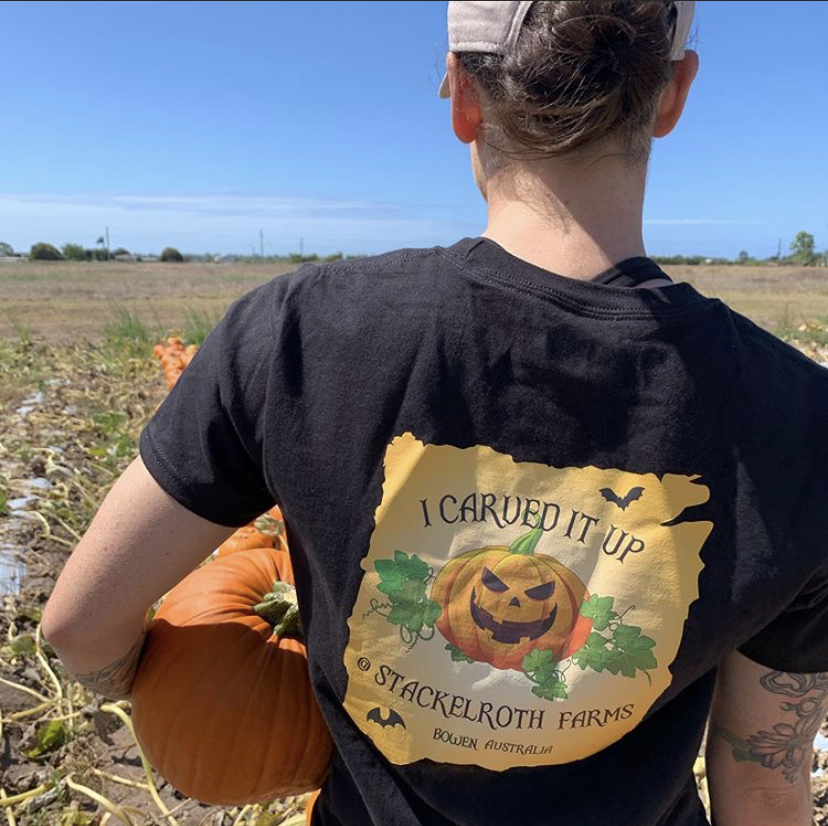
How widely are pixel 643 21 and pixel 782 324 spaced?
11046 mm

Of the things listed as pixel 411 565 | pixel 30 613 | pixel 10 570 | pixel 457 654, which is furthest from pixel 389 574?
pixel 10 570

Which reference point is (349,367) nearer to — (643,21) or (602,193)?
(602,193)

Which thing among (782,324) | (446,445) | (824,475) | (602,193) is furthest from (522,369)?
(782,324)

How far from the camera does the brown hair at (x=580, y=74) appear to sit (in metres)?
0.88

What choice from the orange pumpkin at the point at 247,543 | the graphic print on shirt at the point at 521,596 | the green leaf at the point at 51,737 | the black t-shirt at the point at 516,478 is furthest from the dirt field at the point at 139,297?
the graphic print on shirt at the point at 521,596

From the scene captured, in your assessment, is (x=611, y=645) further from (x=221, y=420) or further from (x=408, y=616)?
(x=221, y=420)

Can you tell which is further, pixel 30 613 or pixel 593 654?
pixel 30 613

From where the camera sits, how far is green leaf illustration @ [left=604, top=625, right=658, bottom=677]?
0.97 metres

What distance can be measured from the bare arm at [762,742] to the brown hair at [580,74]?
79 cm

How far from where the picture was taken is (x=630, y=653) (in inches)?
38.8

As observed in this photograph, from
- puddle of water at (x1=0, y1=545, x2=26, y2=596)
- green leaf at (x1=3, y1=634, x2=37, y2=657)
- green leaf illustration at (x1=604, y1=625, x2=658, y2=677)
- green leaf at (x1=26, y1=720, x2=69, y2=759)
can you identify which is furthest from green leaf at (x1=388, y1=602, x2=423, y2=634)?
puddle of water at (x1=0, y1=545, x2=26, y2=596)

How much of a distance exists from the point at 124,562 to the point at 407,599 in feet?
1.38

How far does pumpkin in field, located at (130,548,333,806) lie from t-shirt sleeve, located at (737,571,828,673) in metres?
0.83

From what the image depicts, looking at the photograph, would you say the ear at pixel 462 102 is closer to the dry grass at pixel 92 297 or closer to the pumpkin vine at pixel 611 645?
the pumpkin vine at pixel 611 645
